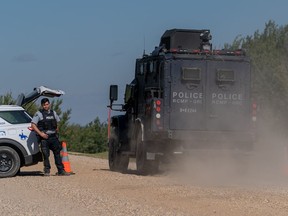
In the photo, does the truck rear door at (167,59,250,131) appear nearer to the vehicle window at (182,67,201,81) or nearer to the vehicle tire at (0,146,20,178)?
the vehicle window at (182,67,201,81)

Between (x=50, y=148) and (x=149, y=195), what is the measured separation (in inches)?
243

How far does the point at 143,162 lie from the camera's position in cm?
2011

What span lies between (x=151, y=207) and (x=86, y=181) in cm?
560

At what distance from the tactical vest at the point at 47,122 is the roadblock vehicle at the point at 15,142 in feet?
1.18

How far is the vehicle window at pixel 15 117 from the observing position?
20312 mm

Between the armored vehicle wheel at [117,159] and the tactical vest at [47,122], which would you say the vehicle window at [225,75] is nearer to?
the tactical vest at [47,122]

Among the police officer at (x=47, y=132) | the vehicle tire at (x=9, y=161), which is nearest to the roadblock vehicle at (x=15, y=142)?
the vehicle tire at (x=9, y=161)

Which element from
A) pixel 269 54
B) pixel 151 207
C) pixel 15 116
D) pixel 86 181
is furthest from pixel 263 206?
pixel 269 54

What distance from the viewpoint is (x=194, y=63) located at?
767 inches

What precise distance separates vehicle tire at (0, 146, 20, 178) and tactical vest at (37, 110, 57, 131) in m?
0.94

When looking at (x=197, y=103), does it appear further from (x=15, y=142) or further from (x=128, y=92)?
(x=15, y=142)

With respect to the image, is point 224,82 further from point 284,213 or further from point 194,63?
point 284,213

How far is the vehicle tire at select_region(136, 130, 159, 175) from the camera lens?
20.0 meters

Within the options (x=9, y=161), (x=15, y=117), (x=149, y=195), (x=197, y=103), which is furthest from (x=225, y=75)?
(x=9, y=161)
